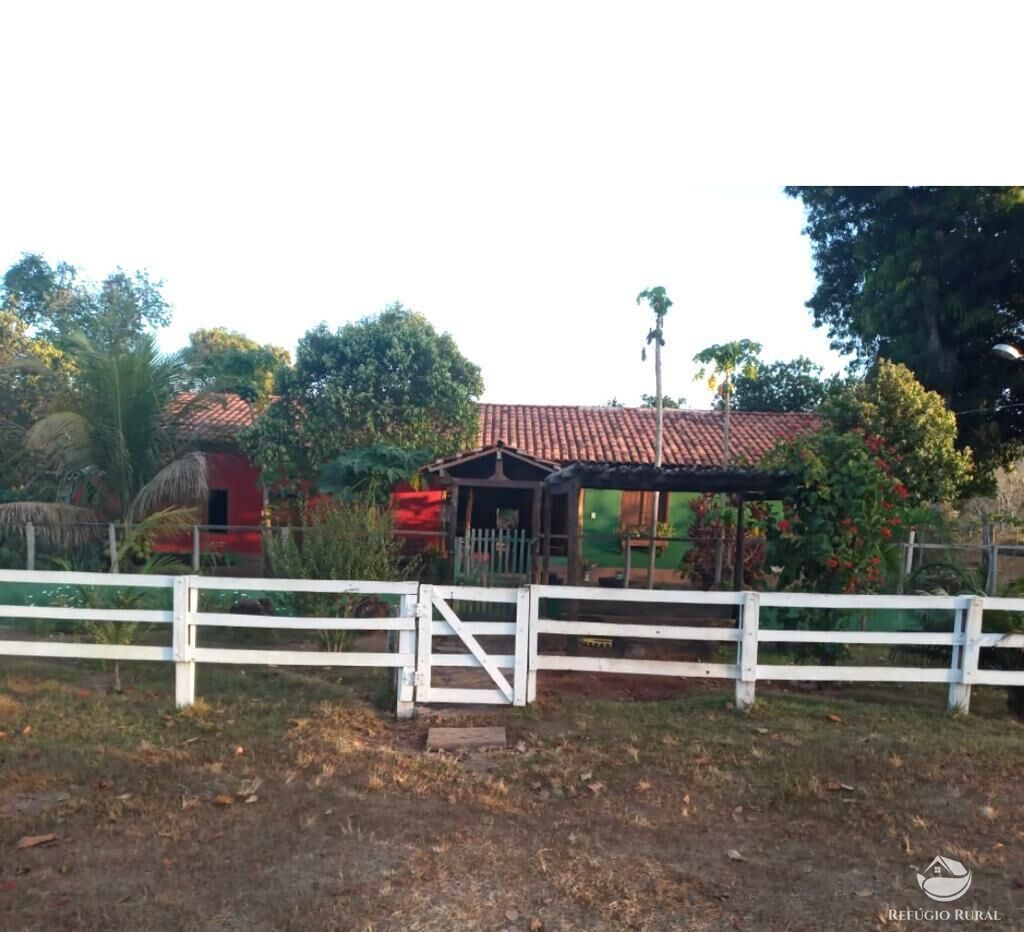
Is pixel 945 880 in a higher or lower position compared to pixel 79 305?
lower

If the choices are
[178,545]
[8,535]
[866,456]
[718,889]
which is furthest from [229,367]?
[718,889]

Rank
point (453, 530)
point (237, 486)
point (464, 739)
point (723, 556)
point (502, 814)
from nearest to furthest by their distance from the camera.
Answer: point (502, 814) → point (464, 739) → point (453, 530) → point (723, 556) → point (237, 486)

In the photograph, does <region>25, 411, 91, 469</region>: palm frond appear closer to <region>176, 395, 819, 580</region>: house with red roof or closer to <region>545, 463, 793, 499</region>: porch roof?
<region>176, 395, 819, 580</region>: house with red roof

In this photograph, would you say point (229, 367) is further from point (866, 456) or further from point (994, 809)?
point (994, 809)

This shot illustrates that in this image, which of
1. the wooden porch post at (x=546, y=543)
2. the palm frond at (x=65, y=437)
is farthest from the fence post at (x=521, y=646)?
the palm frond at (x=65, y=437)

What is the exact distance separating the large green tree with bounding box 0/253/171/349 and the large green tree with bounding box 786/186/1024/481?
1779 centimetres

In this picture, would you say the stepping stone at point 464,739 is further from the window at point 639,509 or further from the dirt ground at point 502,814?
the window at point 639,509

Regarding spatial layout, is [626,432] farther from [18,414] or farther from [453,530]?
[18,414]

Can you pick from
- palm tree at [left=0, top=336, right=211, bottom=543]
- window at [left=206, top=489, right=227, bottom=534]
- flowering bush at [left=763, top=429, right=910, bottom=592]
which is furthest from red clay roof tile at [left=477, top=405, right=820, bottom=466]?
flowering bush at [left=763, top=429, right=910, bottom=592]

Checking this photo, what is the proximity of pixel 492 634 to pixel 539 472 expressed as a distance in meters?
9.00

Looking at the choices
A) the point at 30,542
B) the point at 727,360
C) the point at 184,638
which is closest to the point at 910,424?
the point at 727,360

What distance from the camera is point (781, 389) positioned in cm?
3192

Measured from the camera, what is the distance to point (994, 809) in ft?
15.1

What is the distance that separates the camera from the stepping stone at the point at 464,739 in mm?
A: 5473
